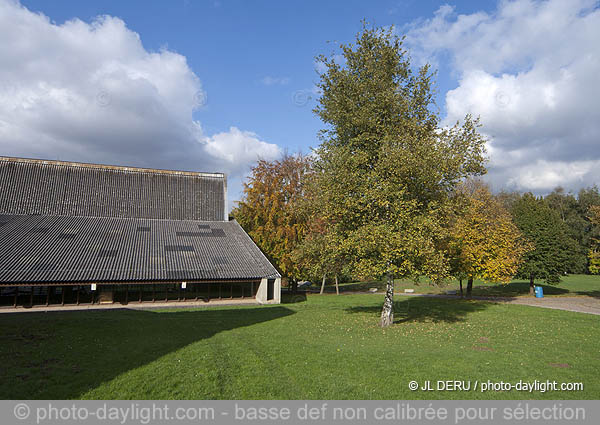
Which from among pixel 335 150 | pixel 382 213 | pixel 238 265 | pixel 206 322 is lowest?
pixel 206 322

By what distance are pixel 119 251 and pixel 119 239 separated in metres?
2.47

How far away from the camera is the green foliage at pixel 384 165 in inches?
711

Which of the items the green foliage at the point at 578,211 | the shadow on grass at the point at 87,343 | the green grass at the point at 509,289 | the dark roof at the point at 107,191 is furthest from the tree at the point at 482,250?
the green foliage at the point at 578,211

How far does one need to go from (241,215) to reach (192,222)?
5991mm

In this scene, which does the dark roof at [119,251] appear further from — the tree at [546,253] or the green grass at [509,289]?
the tree at [546,253]

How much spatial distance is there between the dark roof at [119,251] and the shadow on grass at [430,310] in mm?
9840

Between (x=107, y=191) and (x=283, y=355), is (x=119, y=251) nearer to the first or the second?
(x=107, y=191)

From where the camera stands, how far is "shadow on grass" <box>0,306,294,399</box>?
33.5ft

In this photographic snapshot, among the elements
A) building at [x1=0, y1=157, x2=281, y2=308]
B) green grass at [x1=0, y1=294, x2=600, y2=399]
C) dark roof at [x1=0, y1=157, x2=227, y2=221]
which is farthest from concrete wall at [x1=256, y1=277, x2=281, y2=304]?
dark roof at [x1=0, y1=157, x2=227, y2=221]

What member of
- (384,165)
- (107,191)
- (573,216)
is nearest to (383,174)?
(384,165)

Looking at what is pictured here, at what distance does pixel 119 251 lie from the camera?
29344 mm
